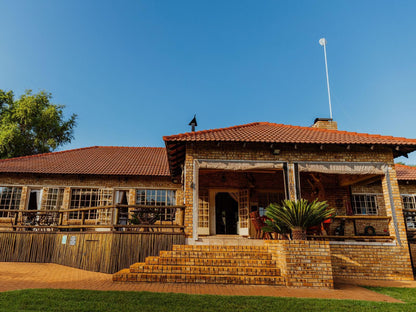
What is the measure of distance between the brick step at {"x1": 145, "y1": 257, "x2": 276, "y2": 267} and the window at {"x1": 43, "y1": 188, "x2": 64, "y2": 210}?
8.73 metres

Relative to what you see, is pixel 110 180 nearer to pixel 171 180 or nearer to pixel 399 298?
pixel 171 180

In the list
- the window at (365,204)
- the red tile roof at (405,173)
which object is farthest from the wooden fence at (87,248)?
the red tile roof at (405,173)

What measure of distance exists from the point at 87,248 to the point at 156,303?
5170 millimetres

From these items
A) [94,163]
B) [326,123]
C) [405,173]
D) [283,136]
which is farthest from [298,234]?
[94,163]

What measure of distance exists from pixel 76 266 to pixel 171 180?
20.8ft

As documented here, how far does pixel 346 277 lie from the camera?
9.14 metres

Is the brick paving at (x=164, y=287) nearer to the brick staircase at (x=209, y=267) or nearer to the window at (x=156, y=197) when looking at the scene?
the brick staircase at (x=209, y=267)

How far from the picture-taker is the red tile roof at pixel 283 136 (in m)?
9.98

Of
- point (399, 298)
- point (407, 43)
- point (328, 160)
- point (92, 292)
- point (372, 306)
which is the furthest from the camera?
point (407, 43)

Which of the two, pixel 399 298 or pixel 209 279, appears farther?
Answer: pixel 209 279

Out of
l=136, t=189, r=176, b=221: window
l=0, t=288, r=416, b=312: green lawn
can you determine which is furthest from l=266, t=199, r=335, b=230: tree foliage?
l=136, t=189, r=176, b=221: window

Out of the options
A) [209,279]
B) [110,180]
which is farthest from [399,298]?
[110,180]

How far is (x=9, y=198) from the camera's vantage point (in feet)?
48.1

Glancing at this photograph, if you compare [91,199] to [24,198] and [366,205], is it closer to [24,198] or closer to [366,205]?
[24,198]
